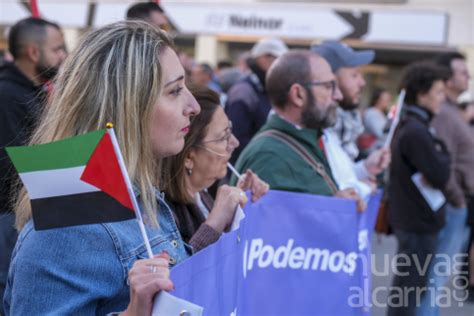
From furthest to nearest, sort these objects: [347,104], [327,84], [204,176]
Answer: [347,104]
[327,84]
[204,176]

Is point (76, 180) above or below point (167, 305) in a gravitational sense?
above

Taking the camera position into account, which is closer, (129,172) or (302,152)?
(129,172)

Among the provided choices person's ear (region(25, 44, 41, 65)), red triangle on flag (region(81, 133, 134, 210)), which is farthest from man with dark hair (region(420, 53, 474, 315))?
red triangle on flag (region(81, 133, 134, 210))

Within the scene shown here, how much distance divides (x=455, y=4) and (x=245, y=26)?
14.6 feet

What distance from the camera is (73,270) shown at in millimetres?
1730

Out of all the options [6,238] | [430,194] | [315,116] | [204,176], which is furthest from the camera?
[430,194]

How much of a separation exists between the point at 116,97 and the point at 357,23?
14898mm

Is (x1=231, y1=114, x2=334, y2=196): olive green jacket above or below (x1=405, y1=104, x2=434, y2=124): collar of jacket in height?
above

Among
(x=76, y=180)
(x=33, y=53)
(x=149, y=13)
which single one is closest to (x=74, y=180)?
(x=76, y=180)

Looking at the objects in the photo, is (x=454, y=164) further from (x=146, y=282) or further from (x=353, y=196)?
(x=146, y=282)

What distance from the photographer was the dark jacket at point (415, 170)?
5.21m

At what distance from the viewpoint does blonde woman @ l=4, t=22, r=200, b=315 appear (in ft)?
5.63

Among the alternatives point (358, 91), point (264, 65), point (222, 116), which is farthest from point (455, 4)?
point (222, 116)

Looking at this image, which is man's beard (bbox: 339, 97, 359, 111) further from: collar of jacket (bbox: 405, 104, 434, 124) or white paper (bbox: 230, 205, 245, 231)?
white paper (bbox: 230, 205, 245, 231)
